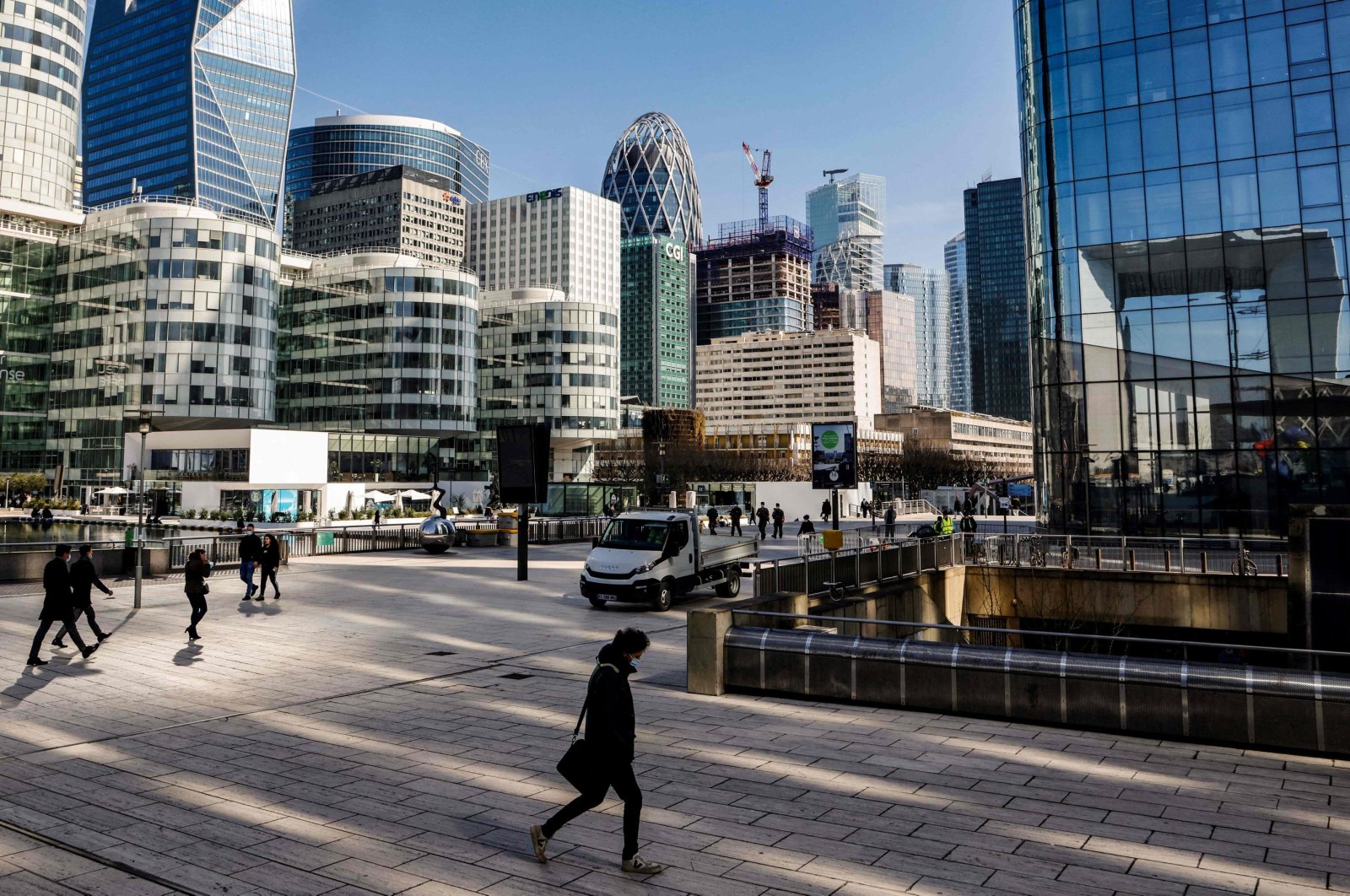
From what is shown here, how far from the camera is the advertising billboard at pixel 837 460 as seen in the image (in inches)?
997

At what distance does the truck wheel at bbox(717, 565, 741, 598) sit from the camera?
77.5 ft

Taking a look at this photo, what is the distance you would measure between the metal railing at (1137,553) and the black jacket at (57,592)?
80.6ft

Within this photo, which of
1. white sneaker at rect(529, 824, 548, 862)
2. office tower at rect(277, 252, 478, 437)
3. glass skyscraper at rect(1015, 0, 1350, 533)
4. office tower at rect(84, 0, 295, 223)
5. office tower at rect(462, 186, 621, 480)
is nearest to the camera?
white sneaker at rect(529, 824, 548, 862)

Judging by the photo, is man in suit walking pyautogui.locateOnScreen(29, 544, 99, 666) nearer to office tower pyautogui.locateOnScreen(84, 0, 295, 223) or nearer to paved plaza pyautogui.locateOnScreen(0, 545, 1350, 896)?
paved plaza pyautogui.locateOnScreen(0, 545, 1350, 896)

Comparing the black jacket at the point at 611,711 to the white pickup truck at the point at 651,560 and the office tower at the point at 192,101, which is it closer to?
the white pickup truck at the point at 651,560

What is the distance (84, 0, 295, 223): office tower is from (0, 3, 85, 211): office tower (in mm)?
55934

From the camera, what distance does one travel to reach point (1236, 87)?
1361 inches

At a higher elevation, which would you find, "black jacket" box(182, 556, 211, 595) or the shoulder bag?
"black jacket" box(182, 556, 211, 595)

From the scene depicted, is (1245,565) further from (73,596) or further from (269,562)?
(73,596)

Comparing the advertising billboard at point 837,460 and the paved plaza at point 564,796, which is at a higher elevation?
the advertising billboard at point 837,460

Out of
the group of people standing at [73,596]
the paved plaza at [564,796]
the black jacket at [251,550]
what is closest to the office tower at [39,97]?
the black jacket at [251,550]

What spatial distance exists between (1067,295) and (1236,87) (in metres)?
9.75

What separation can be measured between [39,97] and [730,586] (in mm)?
113856

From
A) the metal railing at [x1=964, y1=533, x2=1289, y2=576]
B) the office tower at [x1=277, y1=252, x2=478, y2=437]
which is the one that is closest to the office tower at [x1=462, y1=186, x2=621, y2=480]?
the office tower at [x1=277, y1=252, x2=478, y2=437]
